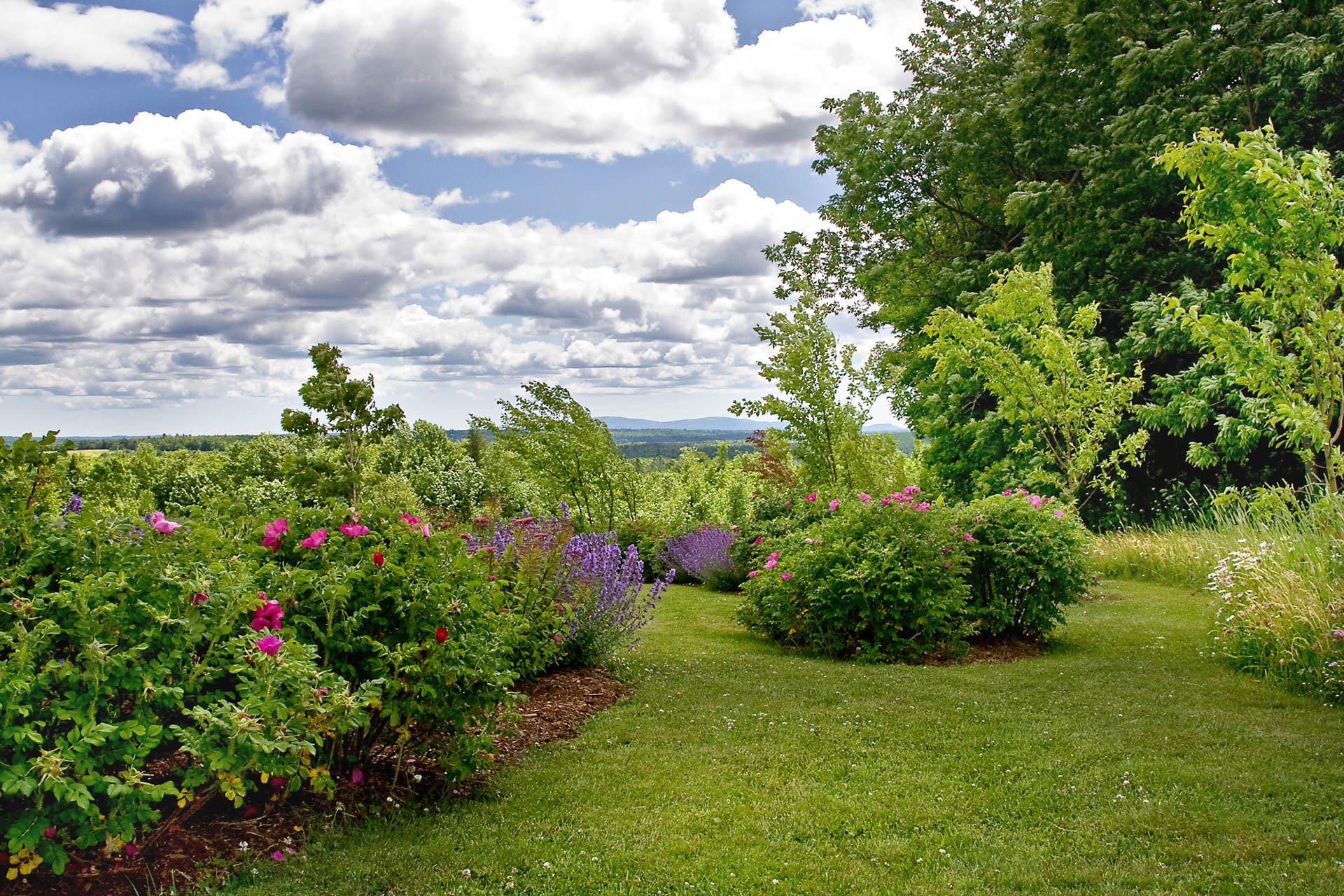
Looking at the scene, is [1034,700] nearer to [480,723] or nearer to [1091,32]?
[480,723]

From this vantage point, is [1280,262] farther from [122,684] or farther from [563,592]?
[122,684]

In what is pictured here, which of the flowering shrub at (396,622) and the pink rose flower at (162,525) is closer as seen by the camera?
the pink rose flower at (162,525)

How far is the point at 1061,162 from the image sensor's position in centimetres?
1873

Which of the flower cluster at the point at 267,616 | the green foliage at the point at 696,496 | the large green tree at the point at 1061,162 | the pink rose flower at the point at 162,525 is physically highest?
the large green tree at the point at 1061,162

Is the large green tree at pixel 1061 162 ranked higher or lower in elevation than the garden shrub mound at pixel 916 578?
higher

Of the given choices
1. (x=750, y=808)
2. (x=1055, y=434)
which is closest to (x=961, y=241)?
(x=1055, y=434)

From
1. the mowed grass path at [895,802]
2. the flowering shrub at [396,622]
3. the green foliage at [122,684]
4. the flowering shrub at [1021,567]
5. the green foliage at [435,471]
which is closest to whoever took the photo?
the green foliage at [122,684]

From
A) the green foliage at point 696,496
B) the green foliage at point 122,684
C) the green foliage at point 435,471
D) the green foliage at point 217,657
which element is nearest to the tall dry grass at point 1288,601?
the green foliage at point 217,657

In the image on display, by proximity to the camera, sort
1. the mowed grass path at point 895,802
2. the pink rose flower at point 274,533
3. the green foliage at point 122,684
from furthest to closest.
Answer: the pink rose flower at point 274,533, the mowed grass path at point 895,802, the green foliage at point 122,684

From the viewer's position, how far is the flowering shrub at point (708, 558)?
45.6 feet

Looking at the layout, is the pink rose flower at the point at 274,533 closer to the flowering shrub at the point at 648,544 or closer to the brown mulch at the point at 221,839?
the brown mulch at the point at 221,839

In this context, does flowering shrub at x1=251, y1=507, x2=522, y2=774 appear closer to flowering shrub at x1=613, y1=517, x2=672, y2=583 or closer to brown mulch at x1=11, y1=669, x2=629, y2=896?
brown mulch at x1=11, y1=669, x2=629, y2=896

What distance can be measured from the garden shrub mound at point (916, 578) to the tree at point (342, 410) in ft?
13.1

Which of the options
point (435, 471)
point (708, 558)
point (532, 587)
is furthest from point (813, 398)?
point (435, 471)
